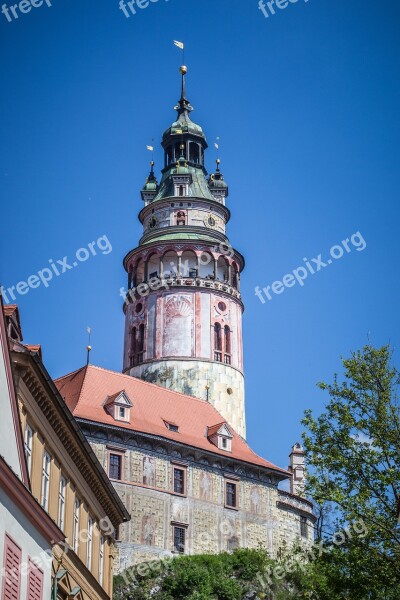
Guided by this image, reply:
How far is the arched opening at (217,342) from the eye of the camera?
6269cm

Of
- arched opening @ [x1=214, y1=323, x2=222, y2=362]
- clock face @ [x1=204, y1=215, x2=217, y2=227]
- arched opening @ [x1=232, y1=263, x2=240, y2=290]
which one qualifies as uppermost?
clock face @ [x1=204, y1=215, x2=217, y2=227]

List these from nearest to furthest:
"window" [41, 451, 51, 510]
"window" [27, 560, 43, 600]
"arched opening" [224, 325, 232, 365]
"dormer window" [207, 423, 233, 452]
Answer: "window" [27, 560, 43, 600] < "window" [41, 451, 51, 510] < "dormer window" [207, 423, 233, 452] < "arched opening" [224, 325, 232, 365]

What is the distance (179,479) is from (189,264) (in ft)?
62.0

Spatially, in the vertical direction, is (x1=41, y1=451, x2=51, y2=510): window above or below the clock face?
below

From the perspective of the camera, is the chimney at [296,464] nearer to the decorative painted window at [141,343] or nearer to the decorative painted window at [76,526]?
the decorative painted window at [141,343]

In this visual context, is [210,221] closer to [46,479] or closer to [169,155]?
[169,155]

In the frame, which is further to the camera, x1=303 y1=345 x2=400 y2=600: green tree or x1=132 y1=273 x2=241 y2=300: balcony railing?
x1=132 y1=273 x2=241 y2=300: balcony railing

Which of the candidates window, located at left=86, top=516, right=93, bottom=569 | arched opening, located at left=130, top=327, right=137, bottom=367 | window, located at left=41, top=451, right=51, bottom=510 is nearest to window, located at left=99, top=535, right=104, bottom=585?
window, located at left=86, top=516, right=93, bottom=569

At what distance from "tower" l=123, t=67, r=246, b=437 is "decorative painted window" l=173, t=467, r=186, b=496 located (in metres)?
10.9

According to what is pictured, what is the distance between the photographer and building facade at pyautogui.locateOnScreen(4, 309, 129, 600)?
69.5ft

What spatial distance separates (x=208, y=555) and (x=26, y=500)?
30.7 metres

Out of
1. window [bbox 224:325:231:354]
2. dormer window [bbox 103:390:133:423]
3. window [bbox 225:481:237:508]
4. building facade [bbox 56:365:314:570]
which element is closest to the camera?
building facade [bbox 56:365:314:570]

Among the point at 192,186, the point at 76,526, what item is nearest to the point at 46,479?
the point at 76,526

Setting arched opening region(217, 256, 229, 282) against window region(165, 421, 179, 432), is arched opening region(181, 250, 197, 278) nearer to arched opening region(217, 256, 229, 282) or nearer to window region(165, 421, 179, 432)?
arched opening region(217, 256, 229, 282)
